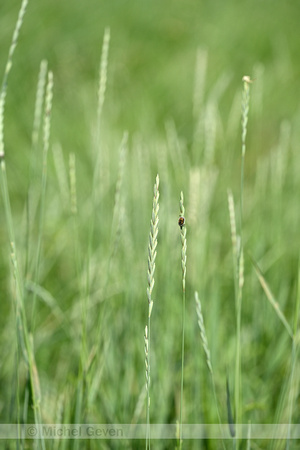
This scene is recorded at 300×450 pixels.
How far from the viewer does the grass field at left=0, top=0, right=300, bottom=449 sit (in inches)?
32.2

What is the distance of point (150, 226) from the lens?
3.92ft

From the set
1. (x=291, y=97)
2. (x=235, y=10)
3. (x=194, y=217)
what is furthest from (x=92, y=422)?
(x=235, y=10)

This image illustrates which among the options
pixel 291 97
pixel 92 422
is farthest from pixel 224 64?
pixel 92 422

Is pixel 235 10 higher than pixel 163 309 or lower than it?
higher

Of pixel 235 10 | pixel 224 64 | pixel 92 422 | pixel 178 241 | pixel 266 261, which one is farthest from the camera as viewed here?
pixel 235 10

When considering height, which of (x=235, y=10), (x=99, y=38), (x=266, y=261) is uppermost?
(x=235, y=10)

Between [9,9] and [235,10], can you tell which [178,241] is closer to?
[9,9]

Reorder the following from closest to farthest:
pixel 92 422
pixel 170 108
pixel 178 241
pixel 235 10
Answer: pixel 92 422, pixel 178 241, pixel 170 108, pixel 235 10

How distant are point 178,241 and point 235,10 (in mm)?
2536

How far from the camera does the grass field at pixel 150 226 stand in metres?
0.82

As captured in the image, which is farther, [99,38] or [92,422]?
[99,38]

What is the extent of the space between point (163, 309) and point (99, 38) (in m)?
2.16

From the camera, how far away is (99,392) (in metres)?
0.97

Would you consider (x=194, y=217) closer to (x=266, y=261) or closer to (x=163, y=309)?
(x=163, y=309)
